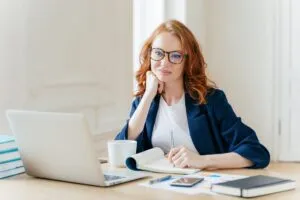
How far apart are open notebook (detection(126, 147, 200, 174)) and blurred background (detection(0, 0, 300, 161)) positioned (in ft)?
1.83

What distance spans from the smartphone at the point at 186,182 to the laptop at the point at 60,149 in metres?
0.15

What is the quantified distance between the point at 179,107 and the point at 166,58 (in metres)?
0.21

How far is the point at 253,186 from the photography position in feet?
4.67

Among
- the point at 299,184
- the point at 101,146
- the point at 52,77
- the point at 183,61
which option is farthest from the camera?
the point at 101,146

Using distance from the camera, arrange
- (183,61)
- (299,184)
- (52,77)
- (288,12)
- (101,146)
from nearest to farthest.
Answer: (299,184)
(183,61)
(52,77)
(101,146)
(288,12)

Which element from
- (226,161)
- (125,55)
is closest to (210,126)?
(226,161)

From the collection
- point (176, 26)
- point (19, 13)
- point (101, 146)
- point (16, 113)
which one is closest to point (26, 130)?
point (16, 113)

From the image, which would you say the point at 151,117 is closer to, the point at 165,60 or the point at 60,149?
the point at 165,60

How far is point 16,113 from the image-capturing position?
1658 mm

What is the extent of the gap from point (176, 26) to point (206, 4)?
165 cm

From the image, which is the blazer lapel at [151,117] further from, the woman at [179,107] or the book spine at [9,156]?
the book spine at [9,156]

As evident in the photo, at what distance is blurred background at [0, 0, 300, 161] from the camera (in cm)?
216

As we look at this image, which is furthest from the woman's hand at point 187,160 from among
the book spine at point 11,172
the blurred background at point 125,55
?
the blurred background at point 125,55

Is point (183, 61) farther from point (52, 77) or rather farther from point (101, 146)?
point (101, 146)
